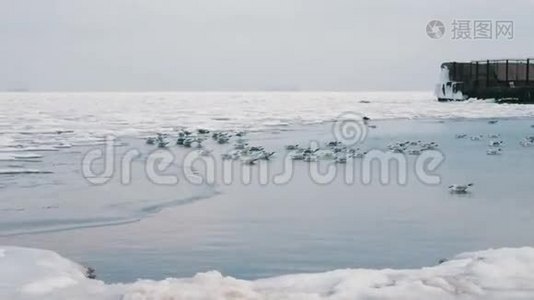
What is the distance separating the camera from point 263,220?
423 centimetres

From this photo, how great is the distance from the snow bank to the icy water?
0.24 metres

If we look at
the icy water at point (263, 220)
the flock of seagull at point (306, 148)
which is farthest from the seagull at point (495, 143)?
the icy water at point (263, 220)

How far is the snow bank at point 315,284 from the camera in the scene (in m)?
2.58

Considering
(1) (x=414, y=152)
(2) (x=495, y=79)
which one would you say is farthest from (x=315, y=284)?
(2) (x=495, y=79)

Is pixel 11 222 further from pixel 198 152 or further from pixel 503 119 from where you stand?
pixel 503 119

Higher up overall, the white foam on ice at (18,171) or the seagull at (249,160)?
the seagull at (249,160)

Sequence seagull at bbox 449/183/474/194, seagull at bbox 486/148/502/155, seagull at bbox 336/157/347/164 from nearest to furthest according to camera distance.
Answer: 1. seagull at bbox 449/183/474/194
2. seagull at bbox 336/157/347/164
3. seagull at bbox 486/148/502/155

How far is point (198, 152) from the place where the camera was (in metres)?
7.93

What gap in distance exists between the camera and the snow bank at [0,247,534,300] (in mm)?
2584

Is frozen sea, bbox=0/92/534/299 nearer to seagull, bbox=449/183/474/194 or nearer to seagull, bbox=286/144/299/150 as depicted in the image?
seagull, bbox=449/183/474/194

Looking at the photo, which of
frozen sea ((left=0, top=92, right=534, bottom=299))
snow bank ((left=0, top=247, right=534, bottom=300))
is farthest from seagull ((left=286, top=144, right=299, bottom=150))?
snow bank ((left=0, top=247, right=534, bottom=300))

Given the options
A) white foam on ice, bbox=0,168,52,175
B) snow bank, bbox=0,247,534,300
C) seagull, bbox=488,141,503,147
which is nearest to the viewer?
snow bank, bbox=0,247,534,300

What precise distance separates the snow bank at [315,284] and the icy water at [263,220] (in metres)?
0.24

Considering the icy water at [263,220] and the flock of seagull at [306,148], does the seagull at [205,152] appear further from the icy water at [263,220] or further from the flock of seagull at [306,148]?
the icy water at [263,220]
